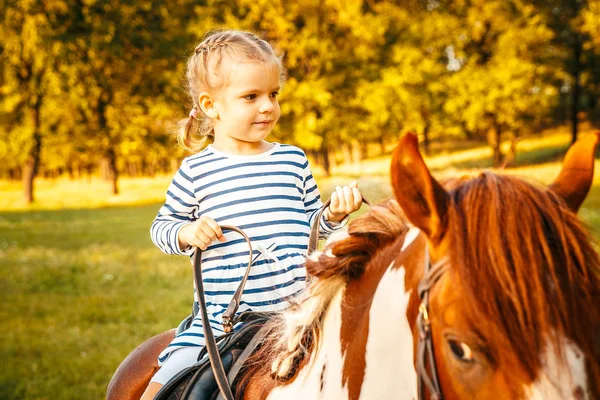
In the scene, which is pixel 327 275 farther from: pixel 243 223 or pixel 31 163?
pixel 31 163

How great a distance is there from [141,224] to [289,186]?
17381 mm

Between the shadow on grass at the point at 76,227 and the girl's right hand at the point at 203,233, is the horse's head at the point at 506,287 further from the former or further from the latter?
the shadow on grass at the point at 76,227

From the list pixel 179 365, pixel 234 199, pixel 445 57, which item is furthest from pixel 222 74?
pixel 445 57

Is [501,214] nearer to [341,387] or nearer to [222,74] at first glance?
[341,387]

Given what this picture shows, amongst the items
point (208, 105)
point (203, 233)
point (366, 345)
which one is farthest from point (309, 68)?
point (366, 345)

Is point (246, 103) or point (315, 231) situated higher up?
point (246, 103)

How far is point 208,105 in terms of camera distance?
8.24 ft

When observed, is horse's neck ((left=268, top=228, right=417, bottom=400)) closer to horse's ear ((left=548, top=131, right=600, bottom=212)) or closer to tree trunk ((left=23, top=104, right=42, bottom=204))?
horse's ear ((left=548, top=131, right=600, bottom=212))

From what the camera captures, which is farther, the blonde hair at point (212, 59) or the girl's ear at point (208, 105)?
the girl's ear at point (208, 105)

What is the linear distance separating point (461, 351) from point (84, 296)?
9.40 meters

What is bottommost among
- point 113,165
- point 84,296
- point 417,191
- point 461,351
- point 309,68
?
point 84,296

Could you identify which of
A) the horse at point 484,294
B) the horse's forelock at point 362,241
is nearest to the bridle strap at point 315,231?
the horse's forelock at point 362,241

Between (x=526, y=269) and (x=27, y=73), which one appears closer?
(x=526, y=269)

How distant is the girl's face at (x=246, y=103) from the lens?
235 centimetres
